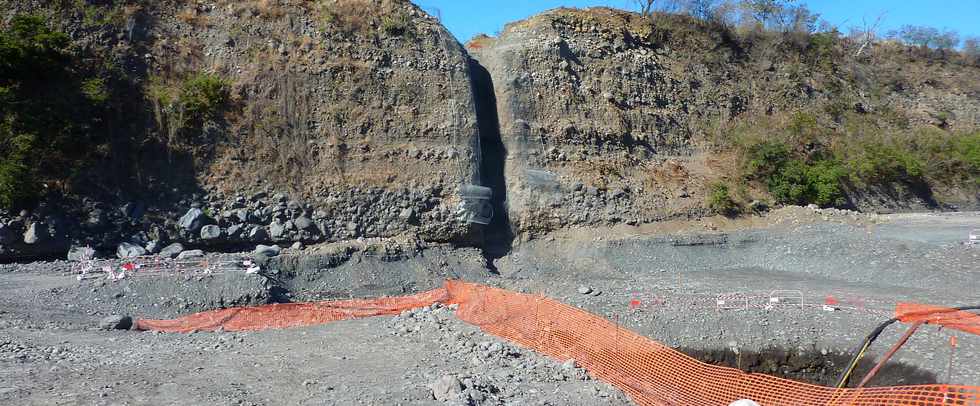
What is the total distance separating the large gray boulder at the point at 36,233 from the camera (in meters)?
13.9

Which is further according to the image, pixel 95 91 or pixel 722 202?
pixel 722 202

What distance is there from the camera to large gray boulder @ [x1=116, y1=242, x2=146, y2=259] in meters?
14.4

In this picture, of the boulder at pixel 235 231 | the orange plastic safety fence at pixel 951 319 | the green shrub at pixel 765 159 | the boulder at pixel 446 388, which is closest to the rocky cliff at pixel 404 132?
the boulder at pixel 235 231

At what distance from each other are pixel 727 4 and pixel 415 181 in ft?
52.2

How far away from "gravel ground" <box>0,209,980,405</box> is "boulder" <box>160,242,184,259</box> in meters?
1.52

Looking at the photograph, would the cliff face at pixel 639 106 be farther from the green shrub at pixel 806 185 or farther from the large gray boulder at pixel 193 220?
the large gray boulder at pixel 193 220

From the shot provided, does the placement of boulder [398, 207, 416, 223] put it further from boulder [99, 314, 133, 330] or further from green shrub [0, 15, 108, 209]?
green shrub [0, 15, 108, 209]

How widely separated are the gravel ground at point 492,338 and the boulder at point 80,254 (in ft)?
1.37

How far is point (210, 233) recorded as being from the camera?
50.1 feet

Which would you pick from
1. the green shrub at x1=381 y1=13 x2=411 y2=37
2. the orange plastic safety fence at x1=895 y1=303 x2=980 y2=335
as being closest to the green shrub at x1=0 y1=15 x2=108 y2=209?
the green shrub at x1=381 y1=13 x2=411 y2=37

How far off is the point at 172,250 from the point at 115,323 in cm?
351

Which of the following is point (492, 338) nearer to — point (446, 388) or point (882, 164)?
point (446, 388)

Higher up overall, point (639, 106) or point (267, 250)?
point (639, 106)

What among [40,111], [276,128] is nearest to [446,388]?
[276,128]
